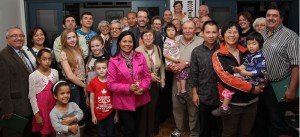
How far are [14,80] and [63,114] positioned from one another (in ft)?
2.00

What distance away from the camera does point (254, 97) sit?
2.78 metres

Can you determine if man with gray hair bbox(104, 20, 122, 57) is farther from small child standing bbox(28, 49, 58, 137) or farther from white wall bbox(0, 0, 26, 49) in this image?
white wall bbox(0, 0, 26, 49)

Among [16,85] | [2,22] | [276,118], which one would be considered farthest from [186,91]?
[2,22]

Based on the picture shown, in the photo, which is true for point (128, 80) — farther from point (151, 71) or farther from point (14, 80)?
point (14, 80)

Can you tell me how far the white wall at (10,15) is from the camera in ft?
16.3

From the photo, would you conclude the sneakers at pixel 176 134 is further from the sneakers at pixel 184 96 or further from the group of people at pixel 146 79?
the sneakers at pixel 184 96

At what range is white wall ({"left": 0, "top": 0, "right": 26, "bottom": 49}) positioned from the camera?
4974 mm

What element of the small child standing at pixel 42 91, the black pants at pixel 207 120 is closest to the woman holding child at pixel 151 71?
the black pants at pixel 207 120

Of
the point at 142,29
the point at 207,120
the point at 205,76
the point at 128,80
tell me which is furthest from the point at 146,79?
the point at 142,29

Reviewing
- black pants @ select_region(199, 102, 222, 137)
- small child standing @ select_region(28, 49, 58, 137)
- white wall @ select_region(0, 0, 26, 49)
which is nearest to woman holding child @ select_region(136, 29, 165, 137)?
black pants @ select_region(199, 102, 222, 137)

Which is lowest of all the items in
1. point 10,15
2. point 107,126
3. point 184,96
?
point 107,126

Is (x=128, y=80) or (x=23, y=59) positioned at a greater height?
(x=23, y=59)

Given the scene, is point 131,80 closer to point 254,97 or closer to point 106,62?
point 106,62

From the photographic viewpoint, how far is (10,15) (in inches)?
220
